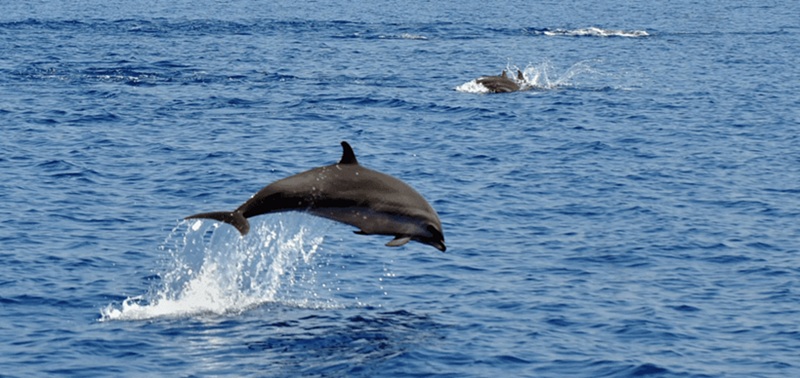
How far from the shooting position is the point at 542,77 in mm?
58938

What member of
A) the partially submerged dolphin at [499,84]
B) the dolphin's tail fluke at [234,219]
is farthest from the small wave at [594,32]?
the dolphin's tail fluke at [234,219]

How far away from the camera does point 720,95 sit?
52.4 metres

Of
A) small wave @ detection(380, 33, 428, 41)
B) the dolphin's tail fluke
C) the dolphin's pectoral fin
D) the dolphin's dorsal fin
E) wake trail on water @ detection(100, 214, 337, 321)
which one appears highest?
the dolphin's dorsal fin

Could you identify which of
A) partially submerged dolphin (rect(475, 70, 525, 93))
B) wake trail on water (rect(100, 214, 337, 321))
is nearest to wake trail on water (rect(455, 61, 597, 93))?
partially submerged dolphin (rect(475, 70, 525, 93))

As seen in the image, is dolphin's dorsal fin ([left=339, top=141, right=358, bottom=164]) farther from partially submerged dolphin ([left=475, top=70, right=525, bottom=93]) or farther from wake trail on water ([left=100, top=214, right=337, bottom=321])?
partially submerged dolphin ([left=475, top=70, right=525, bottom=93])

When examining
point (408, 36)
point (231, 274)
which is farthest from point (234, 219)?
point (408, 36)

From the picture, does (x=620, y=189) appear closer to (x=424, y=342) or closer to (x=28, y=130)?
(x=424, y=342)

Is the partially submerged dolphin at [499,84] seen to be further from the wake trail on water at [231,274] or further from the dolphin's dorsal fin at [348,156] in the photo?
the dolphin's dorsal fin at [348,156]

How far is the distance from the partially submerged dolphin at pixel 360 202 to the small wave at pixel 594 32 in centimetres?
6746

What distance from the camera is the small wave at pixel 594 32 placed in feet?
282

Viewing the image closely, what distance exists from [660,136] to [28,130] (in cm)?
2092

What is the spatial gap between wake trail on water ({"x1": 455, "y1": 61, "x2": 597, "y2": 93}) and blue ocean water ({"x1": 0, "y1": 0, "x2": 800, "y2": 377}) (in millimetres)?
307

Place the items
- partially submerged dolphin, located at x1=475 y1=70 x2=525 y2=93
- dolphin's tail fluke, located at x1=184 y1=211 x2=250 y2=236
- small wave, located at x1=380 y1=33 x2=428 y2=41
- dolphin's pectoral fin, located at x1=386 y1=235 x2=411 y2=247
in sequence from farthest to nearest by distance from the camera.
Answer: small wave, located at x1=380 y1=33 x2=428 y2=41
partially submerged dolphin, located at x1=475 y1=70 x2=525 y2=93
dolphin's tail fluke, located at x1=184 y1=211 x2=250 y2=236
dolphin's pectoral fin, located at x1=386 y1=235 x2=411 y2=247

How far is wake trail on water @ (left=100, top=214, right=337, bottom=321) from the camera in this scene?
22.2m
